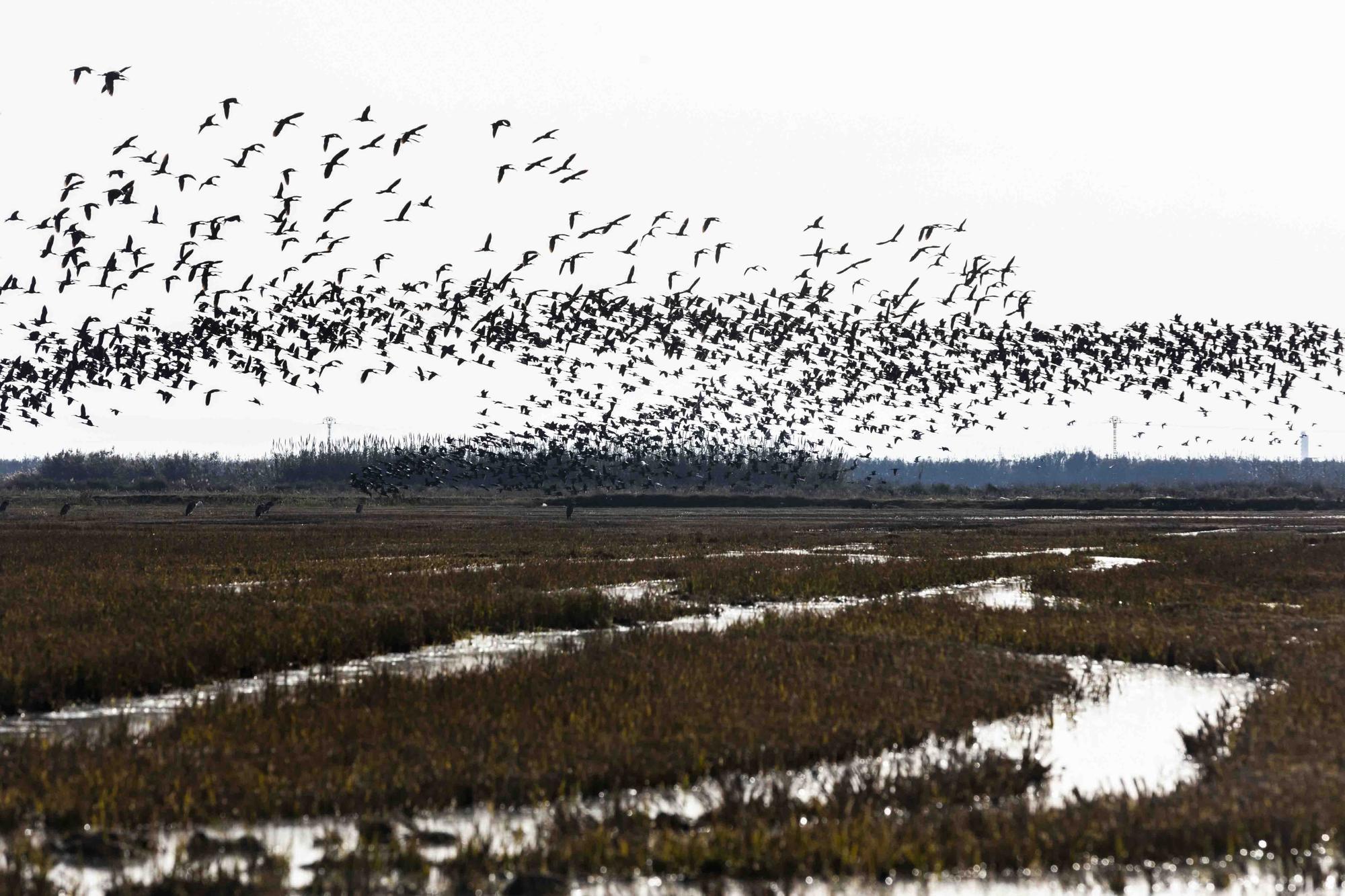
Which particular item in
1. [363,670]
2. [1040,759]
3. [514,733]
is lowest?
[363,670]

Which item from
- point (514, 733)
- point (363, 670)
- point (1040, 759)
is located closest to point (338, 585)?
point (363, 670)

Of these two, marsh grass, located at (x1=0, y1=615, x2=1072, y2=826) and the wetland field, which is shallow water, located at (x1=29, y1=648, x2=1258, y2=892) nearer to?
the wetland field

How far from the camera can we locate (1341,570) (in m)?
34.2

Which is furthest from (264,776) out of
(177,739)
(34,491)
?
(34,491)

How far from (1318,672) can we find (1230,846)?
8468mm

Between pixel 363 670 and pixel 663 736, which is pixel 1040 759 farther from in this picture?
pixel 363 670

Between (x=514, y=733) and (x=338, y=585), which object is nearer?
(x=514, y=733)

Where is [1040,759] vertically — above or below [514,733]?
below

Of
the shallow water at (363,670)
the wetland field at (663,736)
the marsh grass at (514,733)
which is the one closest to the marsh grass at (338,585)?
the wetland field at (663,736)

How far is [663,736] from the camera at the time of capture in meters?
12.3

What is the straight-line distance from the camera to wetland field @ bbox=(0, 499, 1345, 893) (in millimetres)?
8656

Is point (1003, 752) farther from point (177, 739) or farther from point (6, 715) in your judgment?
point (6, 715)

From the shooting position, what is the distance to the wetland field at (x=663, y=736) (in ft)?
28.4

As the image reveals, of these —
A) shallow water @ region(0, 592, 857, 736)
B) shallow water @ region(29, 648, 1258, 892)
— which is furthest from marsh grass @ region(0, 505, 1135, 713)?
shallow water @ region(29, 648, 1258, 892)
